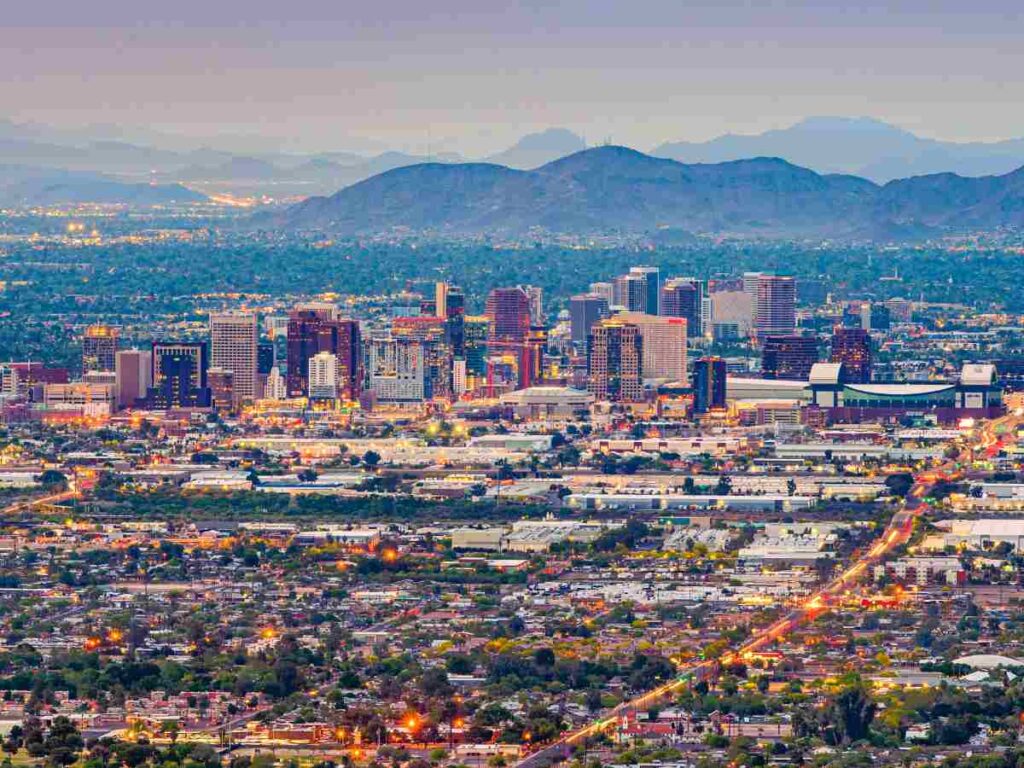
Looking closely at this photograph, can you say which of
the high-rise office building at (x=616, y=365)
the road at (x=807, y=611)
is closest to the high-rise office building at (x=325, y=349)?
the high-rise office building at (x=616, y=365)

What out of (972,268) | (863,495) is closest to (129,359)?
(863,495)

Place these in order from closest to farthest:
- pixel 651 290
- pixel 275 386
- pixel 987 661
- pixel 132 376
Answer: pixel 987 661 < pixel 132 376 < pixel 275 386 < pixel 651 290

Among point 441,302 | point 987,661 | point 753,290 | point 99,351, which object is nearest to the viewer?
point 987,661

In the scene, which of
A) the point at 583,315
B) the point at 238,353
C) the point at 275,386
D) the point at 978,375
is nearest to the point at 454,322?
the point at 238,353

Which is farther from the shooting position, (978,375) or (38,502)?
(978,375)

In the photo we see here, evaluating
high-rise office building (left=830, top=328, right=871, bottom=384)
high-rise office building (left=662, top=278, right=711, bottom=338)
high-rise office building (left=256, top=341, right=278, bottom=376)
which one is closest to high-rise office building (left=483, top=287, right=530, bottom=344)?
high-rise office building (left=256, top=341, right=278, bottom=376)

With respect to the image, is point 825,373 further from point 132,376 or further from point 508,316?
point 132,376

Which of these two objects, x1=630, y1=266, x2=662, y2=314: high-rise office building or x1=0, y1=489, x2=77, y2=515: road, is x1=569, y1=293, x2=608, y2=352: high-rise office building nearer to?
x1=630, y1=266, x2=662, y2=314: high-rise office building
